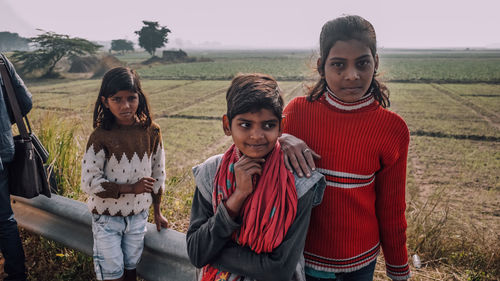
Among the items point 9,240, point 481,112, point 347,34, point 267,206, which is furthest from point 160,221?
point 481,112

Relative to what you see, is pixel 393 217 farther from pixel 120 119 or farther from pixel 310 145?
pixel 120 119

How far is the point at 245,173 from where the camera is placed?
1.11 meters

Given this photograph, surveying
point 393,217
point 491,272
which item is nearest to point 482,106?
point 491,272

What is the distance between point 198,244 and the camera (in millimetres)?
1191

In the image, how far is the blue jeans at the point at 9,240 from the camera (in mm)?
2188

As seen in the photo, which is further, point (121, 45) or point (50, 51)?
point (121, 45)

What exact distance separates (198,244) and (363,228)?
67 centimetres

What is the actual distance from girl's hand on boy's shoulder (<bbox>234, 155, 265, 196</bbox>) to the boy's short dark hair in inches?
7.2

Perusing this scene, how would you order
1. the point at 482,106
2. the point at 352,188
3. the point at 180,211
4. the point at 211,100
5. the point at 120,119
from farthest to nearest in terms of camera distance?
the point at 211,100 < the point at 482,106 < the point at 180,211 < the point at 120,119 < the point at 352,188

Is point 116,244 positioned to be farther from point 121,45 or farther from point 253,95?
point 121,45

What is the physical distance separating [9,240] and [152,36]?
5246 centimetres

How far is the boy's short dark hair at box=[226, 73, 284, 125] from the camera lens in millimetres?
1149

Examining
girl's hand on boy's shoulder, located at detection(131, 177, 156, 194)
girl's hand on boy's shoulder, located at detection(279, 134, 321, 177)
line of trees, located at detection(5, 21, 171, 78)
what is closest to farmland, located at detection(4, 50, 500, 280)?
girl's hand on boy's shoulder, located at detection(279, 134, 321, 177)

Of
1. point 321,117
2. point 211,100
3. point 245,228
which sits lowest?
point 211,100
